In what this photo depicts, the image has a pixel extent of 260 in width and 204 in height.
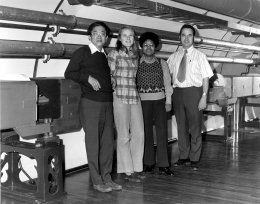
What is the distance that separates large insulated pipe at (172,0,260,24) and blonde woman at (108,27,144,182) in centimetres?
74

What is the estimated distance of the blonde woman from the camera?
3.61 metres

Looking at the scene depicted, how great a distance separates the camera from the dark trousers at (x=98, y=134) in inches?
134

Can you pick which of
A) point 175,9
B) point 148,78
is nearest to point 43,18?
point 148,78

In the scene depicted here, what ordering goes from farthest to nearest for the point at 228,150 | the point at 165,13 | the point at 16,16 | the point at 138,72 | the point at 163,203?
A: the point at 228,150
the point at 165,13
the point at 138,72
the point at 163,203
the point at 16,16

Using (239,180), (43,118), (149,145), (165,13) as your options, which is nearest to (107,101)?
(43,118)

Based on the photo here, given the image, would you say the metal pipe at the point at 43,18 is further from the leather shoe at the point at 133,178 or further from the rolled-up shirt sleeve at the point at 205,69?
the leather shoe at the point at 133,178

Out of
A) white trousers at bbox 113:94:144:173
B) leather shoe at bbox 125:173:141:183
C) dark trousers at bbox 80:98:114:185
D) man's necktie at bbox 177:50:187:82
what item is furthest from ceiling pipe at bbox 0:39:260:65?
leather shoe at bbox 125:173:141:183

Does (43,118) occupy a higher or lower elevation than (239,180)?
higher

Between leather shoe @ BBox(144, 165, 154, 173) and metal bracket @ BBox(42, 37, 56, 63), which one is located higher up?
metal bracket @ BBox(42, 37, 56, 63)

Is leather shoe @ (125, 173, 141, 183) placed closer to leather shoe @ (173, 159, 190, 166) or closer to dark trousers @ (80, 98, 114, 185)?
dark trousers @ (80, 98, 114, 185)

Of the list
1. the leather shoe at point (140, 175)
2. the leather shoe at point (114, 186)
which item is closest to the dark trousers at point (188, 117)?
the leather shoe at point (140, 175)

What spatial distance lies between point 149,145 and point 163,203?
0.90 meters

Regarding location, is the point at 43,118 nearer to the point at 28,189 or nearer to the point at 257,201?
the point at 28,189

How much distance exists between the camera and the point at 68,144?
13.9ft
